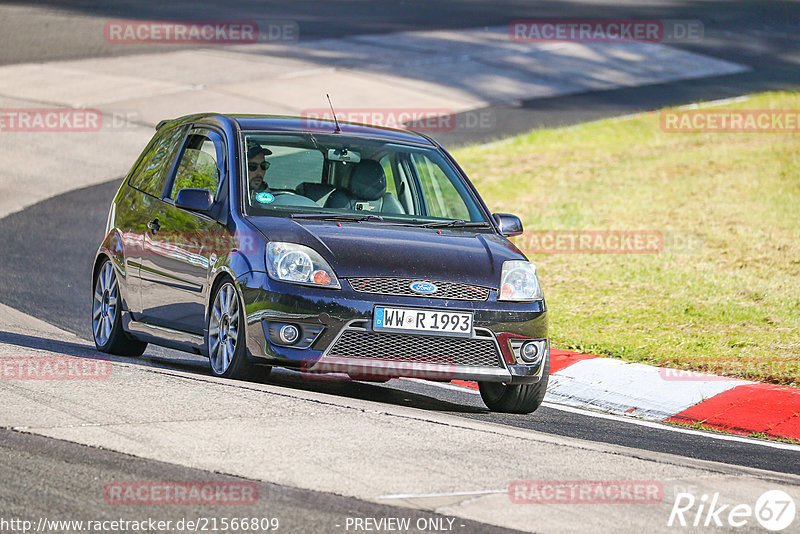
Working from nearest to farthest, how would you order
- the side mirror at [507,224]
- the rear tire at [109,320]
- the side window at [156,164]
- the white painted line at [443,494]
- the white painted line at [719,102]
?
the white painted line at [443,494], the side mirror at [507,224], the side window at [156,164], the rear tire at [109,320], the white painted line at [719,102]

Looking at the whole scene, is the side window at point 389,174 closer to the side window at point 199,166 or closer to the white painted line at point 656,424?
the side window at point 199,166

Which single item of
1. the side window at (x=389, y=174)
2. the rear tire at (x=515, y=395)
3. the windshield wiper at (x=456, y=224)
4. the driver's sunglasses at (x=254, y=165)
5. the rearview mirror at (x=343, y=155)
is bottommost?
the rear tire at (x=515, y=395)

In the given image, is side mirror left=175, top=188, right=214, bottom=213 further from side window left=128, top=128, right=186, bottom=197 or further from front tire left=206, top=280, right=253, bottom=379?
side window left=128, top=128, right=186, bottom=197

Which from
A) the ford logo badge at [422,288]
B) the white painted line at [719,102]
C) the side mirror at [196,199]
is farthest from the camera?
the white painted line at [719,102]

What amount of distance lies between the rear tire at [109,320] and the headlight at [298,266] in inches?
87.6

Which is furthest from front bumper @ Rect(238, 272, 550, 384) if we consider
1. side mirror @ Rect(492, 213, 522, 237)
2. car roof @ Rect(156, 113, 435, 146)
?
car roof @ Rect(156, 113, 435, 146)

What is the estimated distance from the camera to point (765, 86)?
29047mm

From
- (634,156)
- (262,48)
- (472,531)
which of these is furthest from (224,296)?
(262,48)

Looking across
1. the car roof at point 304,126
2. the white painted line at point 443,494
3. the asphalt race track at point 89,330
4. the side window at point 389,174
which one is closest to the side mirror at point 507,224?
the side window at point 389,174

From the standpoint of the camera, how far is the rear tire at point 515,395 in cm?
838

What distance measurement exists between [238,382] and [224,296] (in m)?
0.62

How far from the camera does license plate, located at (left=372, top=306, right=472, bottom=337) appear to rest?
7.71 m

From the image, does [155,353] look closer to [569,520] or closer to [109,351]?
[109,351]

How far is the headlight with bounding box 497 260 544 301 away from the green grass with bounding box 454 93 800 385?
267cm
